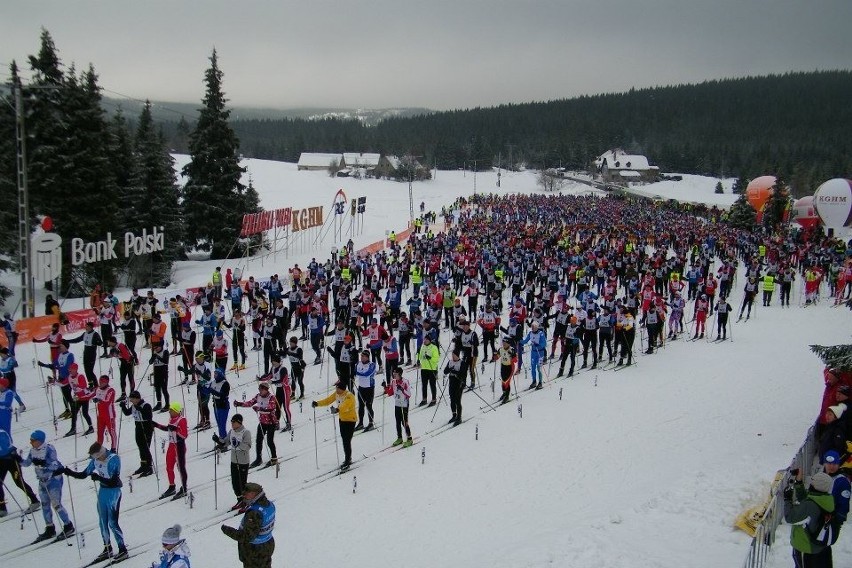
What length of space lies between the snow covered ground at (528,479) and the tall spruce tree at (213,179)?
21540 millimetres

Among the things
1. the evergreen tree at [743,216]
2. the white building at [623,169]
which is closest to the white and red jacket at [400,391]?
the evergreen tree at [743,216]

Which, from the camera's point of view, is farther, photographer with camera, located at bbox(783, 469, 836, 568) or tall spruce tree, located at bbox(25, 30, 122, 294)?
tall spruce tree, located at bbox(25, 30, 122, 294)

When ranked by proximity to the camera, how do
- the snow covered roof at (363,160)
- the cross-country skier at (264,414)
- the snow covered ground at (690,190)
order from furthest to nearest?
the snow covered roof at (363,160), the snow covered ground at (690,190), the cross-country skier at (264,414)

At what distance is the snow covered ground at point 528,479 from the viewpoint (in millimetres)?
8047

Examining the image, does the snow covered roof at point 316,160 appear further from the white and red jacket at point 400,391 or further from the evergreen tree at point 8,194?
the white and red jacket at point 400,391

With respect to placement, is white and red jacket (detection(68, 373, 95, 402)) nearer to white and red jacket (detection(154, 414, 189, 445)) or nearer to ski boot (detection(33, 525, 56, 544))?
white and red jacket (detection(154, 414, 189, 445))

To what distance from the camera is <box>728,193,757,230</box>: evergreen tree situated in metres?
58.6

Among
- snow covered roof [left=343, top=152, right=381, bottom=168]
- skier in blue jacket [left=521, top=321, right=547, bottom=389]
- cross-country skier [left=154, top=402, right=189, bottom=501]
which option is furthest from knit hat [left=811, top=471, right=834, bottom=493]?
snow covered roof [left=343, top=152, right=381, bottom=168]

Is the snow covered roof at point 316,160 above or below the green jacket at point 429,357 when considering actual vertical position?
above

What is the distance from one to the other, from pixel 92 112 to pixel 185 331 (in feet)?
59.6

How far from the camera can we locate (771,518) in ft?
24.4

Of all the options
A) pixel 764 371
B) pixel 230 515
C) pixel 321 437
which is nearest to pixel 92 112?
pixel 321 437

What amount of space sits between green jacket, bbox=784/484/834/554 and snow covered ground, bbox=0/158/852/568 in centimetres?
126

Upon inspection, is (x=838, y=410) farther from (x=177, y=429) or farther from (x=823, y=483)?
(x=177, y=429)
